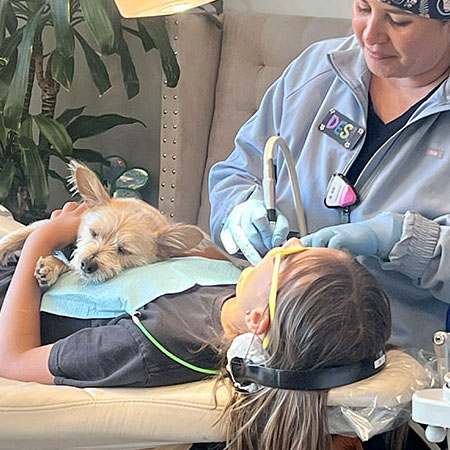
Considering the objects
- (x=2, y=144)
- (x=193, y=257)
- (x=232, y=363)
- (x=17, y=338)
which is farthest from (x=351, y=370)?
(x=2, y=144)

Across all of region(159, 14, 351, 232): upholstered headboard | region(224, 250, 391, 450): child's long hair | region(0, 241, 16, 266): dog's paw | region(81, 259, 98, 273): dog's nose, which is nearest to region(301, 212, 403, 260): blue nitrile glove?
region(224, 250, 391, 450): child's long hair

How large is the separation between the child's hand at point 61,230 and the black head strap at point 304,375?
1.60ft

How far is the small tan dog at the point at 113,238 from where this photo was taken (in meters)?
1.40

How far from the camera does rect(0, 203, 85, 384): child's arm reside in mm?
1259

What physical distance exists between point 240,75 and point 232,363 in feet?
4.50

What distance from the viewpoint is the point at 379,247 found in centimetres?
127

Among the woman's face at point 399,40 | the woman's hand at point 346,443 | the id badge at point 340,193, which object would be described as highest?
the woman's face at point 399,40

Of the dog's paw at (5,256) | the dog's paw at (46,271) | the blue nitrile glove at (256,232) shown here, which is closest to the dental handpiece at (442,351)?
the blue nitrile glove at (256,232)

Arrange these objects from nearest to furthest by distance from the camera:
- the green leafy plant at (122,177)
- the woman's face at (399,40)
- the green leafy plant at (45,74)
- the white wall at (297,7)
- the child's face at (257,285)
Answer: the child's face at (257,285), the woman's face at (399,40), the green leafy plant at (45,74), the white wall at (297,7), the green leafy plant at (122,177)

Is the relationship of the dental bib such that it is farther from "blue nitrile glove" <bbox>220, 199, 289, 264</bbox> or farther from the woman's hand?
the woman's hand

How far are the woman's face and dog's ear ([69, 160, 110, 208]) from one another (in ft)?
1.82

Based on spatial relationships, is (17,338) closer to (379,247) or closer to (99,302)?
(99,302)

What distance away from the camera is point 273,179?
140 centimetres

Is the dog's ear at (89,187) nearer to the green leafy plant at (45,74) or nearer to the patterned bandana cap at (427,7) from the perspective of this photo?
the patterned bandana cap at (427,7)
